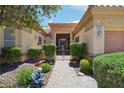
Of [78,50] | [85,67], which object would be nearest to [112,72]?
[85,67]

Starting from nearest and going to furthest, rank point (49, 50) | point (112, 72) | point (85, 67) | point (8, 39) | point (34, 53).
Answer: point (112, 72) → point (85, 67) → point (8, 39) → point (49, 50) → point (34, 53)

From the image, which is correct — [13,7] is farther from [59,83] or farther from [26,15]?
[59,83]

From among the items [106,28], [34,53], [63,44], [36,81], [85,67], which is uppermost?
[106,28]

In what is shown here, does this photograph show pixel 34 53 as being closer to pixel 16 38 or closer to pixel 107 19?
pixel 16 38

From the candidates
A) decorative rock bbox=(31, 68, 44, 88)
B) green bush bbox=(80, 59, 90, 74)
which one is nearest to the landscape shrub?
green bush bbox=(80, 59, 90, 74)

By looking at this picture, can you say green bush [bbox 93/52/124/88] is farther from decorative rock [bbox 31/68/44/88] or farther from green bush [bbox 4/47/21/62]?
green bush [bbox 4/47/21/62]

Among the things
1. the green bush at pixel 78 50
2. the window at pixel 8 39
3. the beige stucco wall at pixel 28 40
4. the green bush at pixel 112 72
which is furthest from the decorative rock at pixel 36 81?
the beige stucco wall at pixel 28 40

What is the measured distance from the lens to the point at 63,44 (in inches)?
821

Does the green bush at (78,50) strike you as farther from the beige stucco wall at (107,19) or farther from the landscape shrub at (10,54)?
the beige stucco wall at (107,19)

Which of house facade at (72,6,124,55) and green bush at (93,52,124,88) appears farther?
house facade at (72,6,124,55)

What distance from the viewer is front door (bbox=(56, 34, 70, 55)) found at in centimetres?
1902

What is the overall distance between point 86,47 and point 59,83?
5.25 m

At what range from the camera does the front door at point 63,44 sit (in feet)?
62.4
